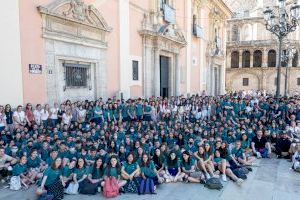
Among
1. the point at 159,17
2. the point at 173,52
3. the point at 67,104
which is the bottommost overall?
the point at 67,104

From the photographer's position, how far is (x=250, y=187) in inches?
264

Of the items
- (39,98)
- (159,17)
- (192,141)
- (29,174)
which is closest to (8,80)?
(39,98)

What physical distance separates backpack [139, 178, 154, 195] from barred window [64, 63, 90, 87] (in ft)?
20.0

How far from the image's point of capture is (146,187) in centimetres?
638

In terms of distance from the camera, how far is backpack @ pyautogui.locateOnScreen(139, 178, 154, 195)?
6340 millimetres

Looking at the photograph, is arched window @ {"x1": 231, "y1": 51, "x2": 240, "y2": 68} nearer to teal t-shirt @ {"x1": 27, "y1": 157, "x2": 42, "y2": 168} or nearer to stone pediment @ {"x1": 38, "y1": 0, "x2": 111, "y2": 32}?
stone pediment @ {"x1": 38, "y1": 0, "x2": 111, "y2": 32}

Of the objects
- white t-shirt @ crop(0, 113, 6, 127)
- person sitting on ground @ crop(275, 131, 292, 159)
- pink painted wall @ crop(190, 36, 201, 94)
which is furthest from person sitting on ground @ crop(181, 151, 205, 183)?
pink painted wall @ crop(190, 36, 201, 94)

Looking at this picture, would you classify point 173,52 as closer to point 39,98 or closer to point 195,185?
point 39,98

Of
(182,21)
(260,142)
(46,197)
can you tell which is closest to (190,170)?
(46,197)

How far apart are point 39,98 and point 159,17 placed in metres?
9.28

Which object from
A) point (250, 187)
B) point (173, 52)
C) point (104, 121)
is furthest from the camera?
point (173, 52)

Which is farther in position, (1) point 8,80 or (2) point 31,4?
(2) point 31,4

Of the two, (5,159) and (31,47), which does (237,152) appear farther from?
(31,47)

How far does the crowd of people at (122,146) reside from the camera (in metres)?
6.68
